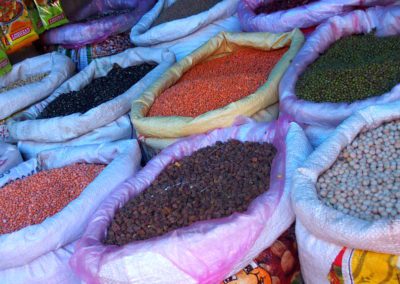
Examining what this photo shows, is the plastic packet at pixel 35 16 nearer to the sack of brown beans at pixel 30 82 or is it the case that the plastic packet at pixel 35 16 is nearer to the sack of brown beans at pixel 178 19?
the sack of brown beans at pixel 30 82

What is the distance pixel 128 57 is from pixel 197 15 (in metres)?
0.52

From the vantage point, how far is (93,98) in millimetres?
2854

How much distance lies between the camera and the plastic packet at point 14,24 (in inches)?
128

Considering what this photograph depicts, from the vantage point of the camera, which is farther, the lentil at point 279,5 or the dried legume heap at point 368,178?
the lentil at point 279,5

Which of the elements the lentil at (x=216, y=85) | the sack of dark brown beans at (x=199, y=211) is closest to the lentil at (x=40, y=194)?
the sack of dark brown beans at (x=199, y=211)

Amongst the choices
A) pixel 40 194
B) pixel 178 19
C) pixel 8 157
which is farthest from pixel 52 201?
pixel 178 19

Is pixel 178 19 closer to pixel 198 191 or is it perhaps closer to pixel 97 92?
pixel 97 92

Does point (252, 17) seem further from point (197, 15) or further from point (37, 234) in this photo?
point (37, 234)

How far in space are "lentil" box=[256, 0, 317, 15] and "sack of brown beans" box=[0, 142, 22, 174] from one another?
1.52 meters

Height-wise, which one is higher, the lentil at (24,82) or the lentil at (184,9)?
the lentil at (184,9)

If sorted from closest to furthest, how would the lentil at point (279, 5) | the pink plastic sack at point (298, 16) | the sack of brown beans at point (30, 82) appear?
1. the pink plastic sack at point (298, 16)
2. the lentil at point (279, 5)
3. the sack of brown beans at point (30, 82)

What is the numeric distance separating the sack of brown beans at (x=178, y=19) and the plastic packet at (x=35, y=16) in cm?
66

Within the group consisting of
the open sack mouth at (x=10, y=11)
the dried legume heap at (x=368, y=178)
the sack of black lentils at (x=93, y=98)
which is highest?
the open sack mouth at (x=10, y=11)

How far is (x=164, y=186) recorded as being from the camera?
196 centimetres
